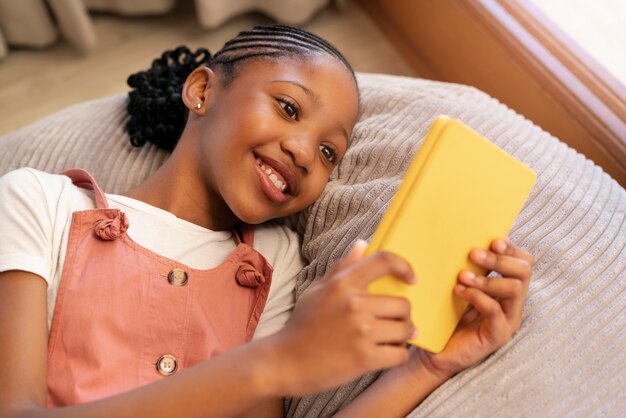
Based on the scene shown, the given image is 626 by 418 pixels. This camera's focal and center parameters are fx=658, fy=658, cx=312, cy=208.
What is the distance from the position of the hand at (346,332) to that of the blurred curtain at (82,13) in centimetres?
156

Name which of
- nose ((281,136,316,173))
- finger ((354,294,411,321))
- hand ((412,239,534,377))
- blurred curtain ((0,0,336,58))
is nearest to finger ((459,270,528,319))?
hand ((412,239,534,377))

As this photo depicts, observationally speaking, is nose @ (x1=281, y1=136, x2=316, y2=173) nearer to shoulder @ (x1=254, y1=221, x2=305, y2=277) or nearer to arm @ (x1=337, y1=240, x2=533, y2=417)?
shoulder @ (x1=254, y1=221, x2=305, y2=277)

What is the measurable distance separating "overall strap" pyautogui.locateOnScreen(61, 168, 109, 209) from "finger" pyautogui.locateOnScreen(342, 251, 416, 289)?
49cm

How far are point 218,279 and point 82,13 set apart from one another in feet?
4.26

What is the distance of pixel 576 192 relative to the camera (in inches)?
39.6

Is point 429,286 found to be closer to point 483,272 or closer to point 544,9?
point 483,272

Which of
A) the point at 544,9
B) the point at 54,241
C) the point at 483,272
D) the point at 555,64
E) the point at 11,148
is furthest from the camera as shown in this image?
the point at 544,9

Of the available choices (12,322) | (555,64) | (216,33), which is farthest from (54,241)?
(216,33)

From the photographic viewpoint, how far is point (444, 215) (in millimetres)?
743

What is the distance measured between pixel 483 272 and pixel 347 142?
1.41 feet

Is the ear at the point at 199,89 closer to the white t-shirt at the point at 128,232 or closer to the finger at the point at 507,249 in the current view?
the white t-shirt at the point at 128,232

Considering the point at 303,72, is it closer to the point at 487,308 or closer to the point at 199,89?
the point at 199,89

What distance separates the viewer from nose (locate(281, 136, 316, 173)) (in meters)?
1.03

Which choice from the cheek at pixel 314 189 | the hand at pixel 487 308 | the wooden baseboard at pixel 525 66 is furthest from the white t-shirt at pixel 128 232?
the wooden baseboard at pixel 525 66
